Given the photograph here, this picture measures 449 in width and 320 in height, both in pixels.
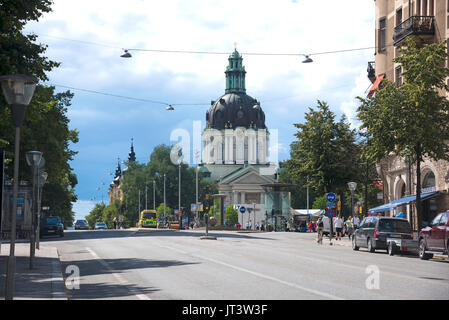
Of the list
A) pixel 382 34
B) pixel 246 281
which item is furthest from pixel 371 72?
pixel 246 281

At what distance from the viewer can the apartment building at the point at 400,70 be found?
41.3 metres

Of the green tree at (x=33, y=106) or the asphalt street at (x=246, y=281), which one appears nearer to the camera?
the asphalt street at (x=246, y=281)

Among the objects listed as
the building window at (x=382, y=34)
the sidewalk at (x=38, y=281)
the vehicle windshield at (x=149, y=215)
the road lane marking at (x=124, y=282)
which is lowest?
the sidewalk at (x=38, y=281)

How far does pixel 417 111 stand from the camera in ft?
109

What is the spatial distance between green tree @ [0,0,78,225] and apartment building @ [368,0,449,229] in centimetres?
1777

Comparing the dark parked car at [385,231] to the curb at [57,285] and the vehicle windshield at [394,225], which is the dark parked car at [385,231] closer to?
the vehicle windshield at [394,225]

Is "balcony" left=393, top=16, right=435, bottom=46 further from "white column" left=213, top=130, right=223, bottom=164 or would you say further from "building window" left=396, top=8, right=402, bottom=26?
"white column" left=213, top=130, right=223, bottom=164

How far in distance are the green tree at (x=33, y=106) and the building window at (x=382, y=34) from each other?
73.9 feet

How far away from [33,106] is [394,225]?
1556 cm

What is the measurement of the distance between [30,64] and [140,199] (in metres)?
132

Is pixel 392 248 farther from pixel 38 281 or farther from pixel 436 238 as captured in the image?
pixel 38 281

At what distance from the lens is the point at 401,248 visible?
29.4 meters

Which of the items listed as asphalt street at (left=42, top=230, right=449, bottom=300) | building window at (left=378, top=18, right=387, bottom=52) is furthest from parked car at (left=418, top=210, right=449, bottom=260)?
building window at (left=378, top=18, right=387, bottom=52)

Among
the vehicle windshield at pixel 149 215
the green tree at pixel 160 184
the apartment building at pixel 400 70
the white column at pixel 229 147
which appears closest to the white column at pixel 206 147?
the white column at pixel 229 147
